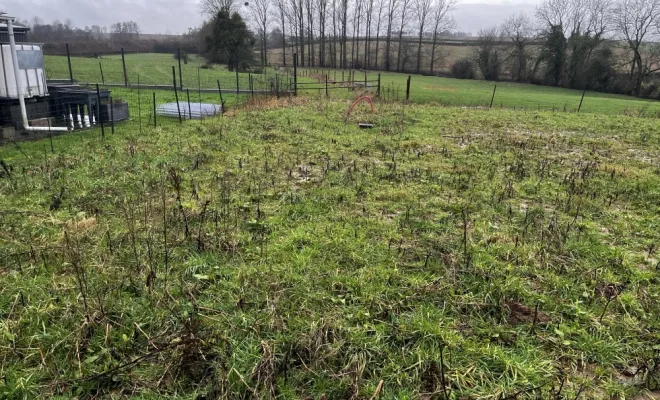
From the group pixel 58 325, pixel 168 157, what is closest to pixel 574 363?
pixel 58 325

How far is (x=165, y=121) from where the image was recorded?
11.1 metres

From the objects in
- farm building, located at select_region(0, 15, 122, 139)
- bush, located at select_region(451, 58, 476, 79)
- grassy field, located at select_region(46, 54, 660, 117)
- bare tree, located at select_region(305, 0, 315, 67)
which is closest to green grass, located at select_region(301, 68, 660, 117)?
grassy field, located at select_region(46, 54, 660, 117)

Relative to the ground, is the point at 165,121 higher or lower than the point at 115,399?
higher

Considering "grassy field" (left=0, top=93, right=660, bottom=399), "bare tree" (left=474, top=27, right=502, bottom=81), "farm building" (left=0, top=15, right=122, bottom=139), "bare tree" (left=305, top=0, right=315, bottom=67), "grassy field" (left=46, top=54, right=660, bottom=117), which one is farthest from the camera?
"bare tree" (left=305, top=0, right=315, bottom=67)

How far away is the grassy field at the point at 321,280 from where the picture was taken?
8.26 ft

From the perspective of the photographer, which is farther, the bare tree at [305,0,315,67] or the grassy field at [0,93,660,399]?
the bare tree at [305,0,315,67]

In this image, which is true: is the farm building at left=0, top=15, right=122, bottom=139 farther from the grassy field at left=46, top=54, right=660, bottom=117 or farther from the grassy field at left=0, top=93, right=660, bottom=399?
the grassy field at left=46, top=54, right=660, bottom=117

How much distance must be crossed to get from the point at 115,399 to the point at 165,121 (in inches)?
392

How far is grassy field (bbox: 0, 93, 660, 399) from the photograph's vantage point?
99.1 inches

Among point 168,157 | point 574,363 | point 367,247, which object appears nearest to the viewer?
point 574,363

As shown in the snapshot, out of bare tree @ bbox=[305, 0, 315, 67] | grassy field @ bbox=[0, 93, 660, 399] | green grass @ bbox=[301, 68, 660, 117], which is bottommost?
grassy field @ bbox=[0, 93, 660, 399]

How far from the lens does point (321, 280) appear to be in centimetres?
352

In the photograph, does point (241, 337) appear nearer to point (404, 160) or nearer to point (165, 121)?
point (404, 160)

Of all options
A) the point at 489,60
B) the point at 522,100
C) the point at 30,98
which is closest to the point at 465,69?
the point at 489,60
